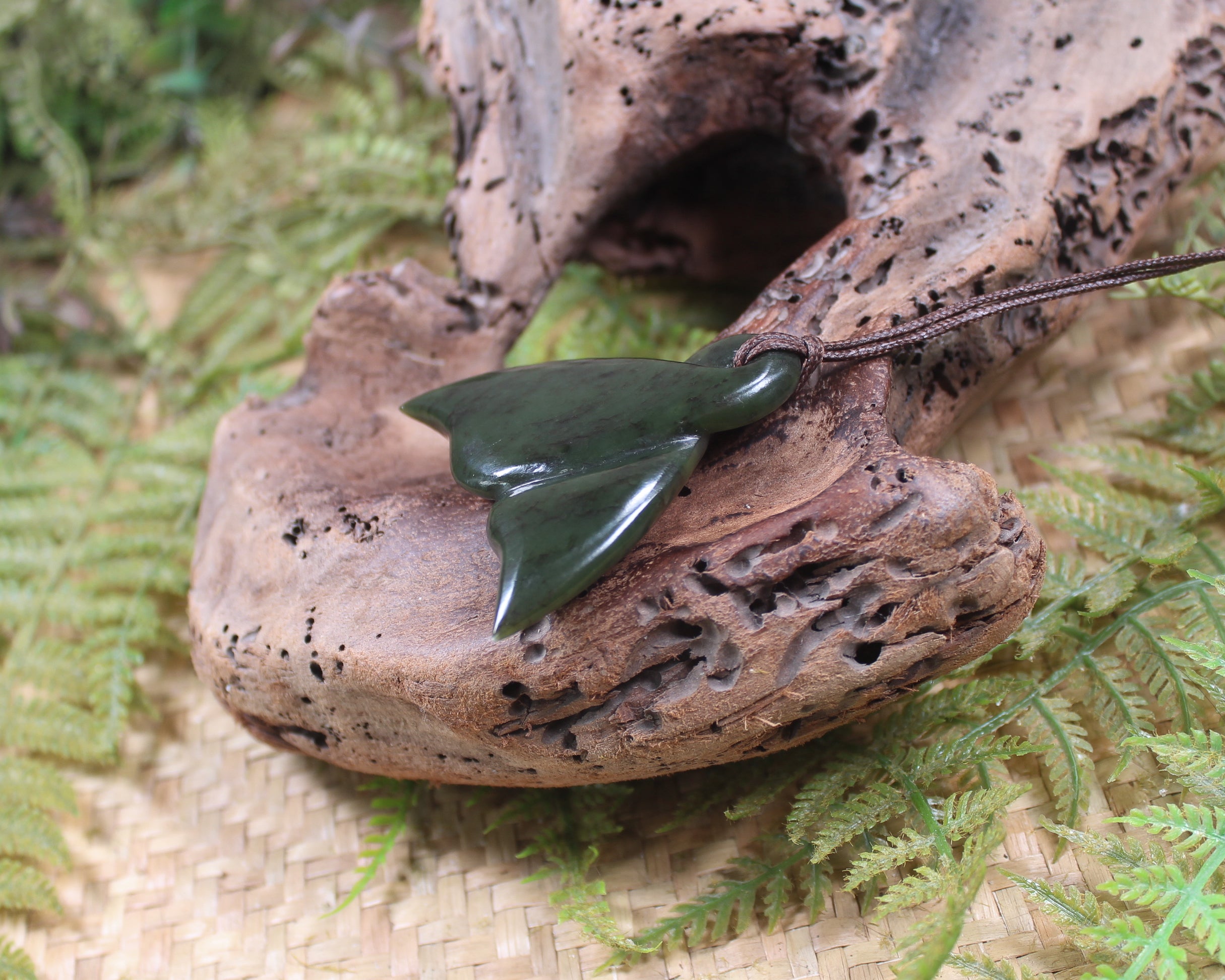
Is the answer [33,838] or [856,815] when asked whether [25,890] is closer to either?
[33,838]

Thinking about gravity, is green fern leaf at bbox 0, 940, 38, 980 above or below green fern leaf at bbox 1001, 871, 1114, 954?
above

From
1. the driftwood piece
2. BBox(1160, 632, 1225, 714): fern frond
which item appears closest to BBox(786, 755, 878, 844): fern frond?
the driftwood piece

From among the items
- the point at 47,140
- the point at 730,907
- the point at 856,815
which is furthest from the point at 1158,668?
the point at 47,140

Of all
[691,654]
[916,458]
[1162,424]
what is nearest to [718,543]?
[691,654]

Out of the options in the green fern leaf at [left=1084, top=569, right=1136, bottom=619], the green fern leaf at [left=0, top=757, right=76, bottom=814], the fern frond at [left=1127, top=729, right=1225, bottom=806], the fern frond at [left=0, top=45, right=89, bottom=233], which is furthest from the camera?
the fern frond at [left=0, top=45, right=89, bottom=233]

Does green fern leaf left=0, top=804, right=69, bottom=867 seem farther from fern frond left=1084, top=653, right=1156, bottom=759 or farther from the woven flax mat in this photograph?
fern frond left=1084, top=653, right=1156, bottom=759

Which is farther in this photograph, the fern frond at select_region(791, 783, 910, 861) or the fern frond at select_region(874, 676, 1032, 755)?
the fern frond at select_region(874, 676, 1032, 755)
